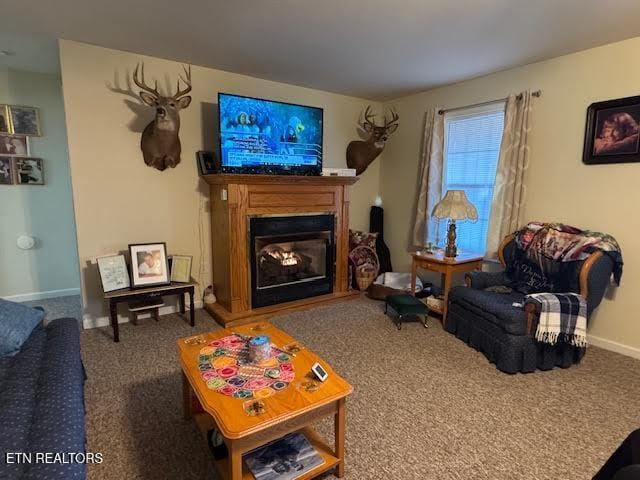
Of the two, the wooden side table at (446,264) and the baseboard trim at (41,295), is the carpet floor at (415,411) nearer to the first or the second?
the wooden side table at (446,264)

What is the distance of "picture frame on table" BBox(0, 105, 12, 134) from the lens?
354cm

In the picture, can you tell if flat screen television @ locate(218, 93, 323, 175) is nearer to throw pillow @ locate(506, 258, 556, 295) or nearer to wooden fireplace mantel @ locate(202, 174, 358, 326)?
wooden fireplace mantel @ locate(202, 174, 358, 326)

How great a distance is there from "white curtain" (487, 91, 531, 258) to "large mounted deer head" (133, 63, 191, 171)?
2.95 m

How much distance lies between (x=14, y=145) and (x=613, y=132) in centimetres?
554

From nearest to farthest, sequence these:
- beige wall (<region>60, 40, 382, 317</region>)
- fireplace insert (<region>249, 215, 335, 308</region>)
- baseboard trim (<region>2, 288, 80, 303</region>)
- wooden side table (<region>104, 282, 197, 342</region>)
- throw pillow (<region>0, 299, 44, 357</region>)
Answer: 1. throw pillow (<region>0, 299, 44, 357</region>)
2. wooden side table (<region>104, 282, 197, 342</region>)
3. beige wall (<region>60, 40, 382, 317</region>)
4. fireplace insert (<region>249, 215, 335, 308</region>)
5. baseboard trim (<region>2, 288, 80, 303</region>)

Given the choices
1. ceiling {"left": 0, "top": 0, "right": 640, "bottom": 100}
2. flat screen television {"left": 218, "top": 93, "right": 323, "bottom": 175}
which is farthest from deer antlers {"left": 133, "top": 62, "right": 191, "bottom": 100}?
flat screen television {"left": 218, "top": 93, "right": 323, "bottom": 175}

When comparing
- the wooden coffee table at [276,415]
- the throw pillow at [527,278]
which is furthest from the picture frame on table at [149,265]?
the throw pillow at [527,278]

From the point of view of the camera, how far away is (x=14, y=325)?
185 cm

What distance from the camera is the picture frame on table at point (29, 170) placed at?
3674 mm

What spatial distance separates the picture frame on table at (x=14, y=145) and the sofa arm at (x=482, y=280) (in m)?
4.64

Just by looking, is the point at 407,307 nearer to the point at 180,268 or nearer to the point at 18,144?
the point at 180,268

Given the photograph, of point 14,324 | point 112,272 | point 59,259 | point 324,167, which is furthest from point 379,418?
point 59,259

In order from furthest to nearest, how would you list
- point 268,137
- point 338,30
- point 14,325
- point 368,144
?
point 368,144 < point 268,137 < point 338,30 < point 14,325

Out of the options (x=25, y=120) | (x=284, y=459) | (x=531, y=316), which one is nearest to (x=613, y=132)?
(x=531, y=316)
